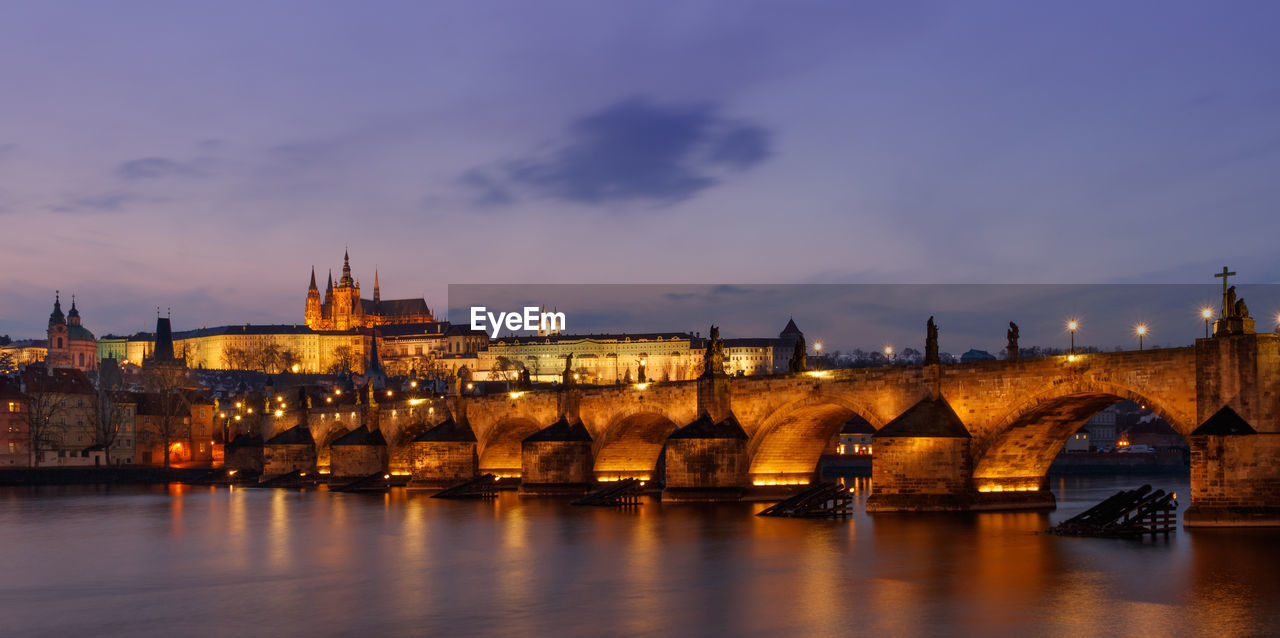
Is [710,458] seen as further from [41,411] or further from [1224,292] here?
[41,411]

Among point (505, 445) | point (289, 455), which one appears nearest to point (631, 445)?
point (505, 445)

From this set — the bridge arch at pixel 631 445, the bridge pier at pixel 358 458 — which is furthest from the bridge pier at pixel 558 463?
the bridge pier at pixel 358 458

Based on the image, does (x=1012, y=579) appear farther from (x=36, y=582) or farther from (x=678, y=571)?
(x=36, y=582)

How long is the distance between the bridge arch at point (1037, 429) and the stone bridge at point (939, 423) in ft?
0.18

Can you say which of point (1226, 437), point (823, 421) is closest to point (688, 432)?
point (823, 421)

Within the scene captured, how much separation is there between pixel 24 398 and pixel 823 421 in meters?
76.7

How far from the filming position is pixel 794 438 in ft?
175

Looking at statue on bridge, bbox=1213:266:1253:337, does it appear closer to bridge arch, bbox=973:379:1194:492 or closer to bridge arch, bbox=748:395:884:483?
bridge arch, bbox=973:379:1194:492

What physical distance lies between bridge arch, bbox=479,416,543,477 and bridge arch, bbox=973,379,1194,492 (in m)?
31.7

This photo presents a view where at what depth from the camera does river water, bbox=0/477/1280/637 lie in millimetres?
24094

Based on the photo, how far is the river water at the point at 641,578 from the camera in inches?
949

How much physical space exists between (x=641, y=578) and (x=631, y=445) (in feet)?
110

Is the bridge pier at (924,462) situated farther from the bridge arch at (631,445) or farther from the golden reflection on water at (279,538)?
the golden reflection on water at (279,538)

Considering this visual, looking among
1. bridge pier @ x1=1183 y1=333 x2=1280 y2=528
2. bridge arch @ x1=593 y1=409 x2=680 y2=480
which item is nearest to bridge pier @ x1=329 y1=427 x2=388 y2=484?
bridge arch @ x1=593 y1=409 x2=680 y2=480
